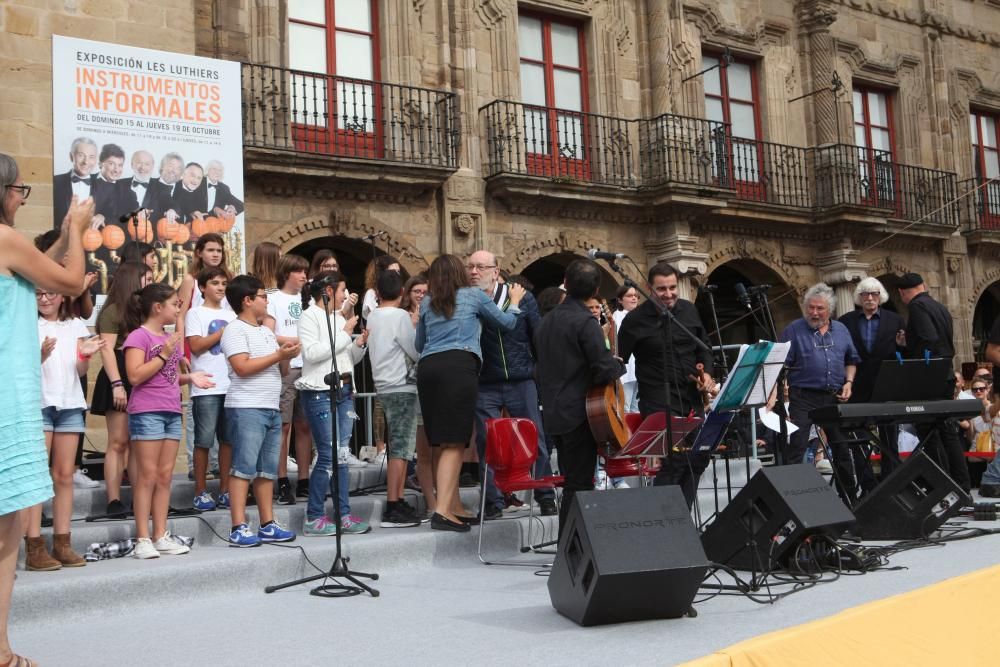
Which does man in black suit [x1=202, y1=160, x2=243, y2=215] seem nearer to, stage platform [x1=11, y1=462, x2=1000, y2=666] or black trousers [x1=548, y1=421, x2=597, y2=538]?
stage platform [x1=11, y1=462, x2=1000, y2=666]

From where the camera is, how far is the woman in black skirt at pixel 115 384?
20.3 ft

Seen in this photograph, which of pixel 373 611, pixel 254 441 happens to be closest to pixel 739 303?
pixel 254 441

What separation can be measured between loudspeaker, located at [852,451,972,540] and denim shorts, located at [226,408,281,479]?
3.59 metres

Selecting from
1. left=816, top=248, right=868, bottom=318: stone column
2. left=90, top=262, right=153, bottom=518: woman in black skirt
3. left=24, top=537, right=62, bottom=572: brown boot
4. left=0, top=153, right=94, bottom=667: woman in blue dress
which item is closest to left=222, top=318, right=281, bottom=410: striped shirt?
left=90, top=262, right=153, bottom=518: woman in black skirt

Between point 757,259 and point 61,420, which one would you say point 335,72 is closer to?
point 757,259

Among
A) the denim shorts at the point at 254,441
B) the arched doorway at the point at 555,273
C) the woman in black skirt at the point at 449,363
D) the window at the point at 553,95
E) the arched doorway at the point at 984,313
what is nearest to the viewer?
the denim shorts at the point at 254,441

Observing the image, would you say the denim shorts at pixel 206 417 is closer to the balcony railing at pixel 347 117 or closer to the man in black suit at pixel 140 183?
the man in black suit at pixel 140 183

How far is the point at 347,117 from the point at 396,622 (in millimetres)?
9125

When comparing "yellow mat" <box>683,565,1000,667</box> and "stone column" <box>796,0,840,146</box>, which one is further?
"stone column" <box>796,0,840,146</box>

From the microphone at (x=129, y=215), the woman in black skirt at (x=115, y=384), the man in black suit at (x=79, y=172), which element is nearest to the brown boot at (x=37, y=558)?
the woman in black skirt at (x=115, y=384)

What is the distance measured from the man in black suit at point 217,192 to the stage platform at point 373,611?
356cm

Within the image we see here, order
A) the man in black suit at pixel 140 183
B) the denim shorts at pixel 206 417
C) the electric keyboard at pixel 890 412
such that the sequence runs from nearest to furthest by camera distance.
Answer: the electric keyboard at pixel 890 412
the denim shorts at pixel 206 417
the man in black suit at pixel 140 183

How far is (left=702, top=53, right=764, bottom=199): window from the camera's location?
16.3 metres

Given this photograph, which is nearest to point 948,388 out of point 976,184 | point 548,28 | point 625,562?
point 625,562
